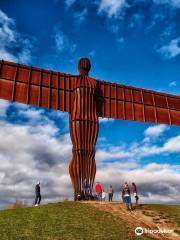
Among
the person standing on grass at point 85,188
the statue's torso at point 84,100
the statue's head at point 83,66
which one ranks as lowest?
the person standing on grass at point 85,188

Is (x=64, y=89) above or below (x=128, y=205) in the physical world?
above

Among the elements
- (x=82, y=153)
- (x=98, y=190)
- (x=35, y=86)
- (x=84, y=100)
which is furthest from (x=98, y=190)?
(x=35, y=86)

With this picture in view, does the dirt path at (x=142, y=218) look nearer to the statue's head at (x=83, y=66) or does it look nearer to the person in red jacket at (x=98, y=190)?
the person in red jacket at (x=98, y=190)

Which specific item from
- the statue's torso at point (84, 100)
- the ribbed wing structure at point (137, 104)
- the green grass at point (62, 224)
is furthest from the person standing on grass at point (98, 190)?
the ribbed wing structure at point (137, 104)

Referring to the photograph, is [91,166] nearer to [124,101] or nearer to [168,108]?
[124,101]

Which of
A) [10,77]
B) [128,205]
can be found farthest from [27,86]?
[128,205]

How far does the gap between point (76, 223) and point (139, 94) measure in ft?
44.0

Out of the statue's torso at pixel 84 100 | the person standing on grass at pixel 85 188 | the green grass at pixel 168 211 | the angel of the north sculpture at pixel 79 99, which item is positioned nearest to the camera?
the green grass at pixel 168 211

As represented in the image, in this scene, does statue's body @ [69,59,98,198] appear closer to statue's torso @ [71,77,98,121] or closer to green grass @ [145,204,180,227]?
statue's torso @ [71,77,98,121]

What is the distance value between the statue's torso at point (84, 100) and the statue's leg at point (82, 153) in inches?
20.4

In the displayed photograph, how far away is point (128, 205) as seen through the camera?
22234 millimetres

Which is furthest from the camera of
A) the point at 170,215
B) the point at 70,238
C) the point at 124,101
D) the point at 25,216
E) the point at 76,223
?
the point at 124,101

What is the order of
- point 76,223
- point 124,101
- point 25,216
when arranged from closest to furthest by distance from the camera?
→ point 76,223 < point 25,216 < point 124,101

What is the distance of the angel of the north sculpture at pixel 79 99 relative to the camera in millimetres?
24234
